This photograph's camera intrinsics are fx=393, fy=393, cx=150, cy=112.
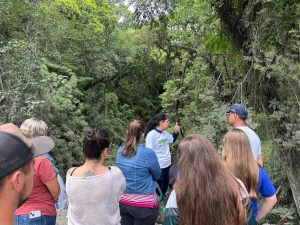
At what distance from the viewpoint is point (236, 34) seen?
7.58m

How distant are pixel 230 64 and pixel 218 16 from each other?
1.63 metres

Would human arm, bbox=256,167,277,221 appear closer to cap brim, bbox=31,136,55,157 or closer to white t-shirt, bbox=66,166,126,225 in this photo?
white t-shirt, bbox=66,166,126,225

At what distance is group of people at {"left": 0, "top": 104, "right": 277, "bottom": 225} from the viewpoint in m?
1.60

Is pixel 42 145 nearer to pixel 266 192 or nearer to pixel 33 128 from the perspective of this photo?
pixel 33 128

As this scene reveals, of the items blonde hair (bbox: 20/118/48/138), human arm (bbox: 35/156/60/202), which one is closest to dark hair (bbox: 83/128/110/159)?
human arm (bbox: 35/156/60/202)

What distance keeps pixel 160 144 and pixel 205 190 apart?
4.47 meters

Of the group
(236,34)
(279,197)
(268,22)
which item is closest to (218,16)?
(236,34)

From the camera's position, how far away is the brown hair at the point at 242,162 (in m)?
3.05

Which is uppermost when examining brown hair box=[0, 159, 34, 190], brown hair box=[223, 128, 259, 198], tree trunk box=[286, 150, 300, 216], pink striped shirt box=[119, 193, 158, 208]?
brown hair box=[0, 159, 34, 190]

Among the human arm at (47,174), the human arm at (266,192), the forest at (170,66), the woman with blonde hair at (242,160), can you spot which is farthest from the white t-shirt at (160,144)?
the woman with blonde hair at (242,160)

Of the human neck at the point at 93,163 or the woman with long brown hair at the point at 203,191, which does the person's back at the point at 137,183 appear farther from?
the woman with long brown hair at the point at 203,191

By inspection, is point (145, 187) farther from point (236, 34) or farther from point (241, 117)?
point (236, 34)

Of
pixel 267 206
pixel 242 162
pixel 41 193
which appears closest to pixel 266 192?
pixel 267 206

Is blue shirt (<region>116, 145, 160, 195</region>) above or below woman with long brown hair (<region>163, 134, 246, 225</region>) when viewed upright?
below
